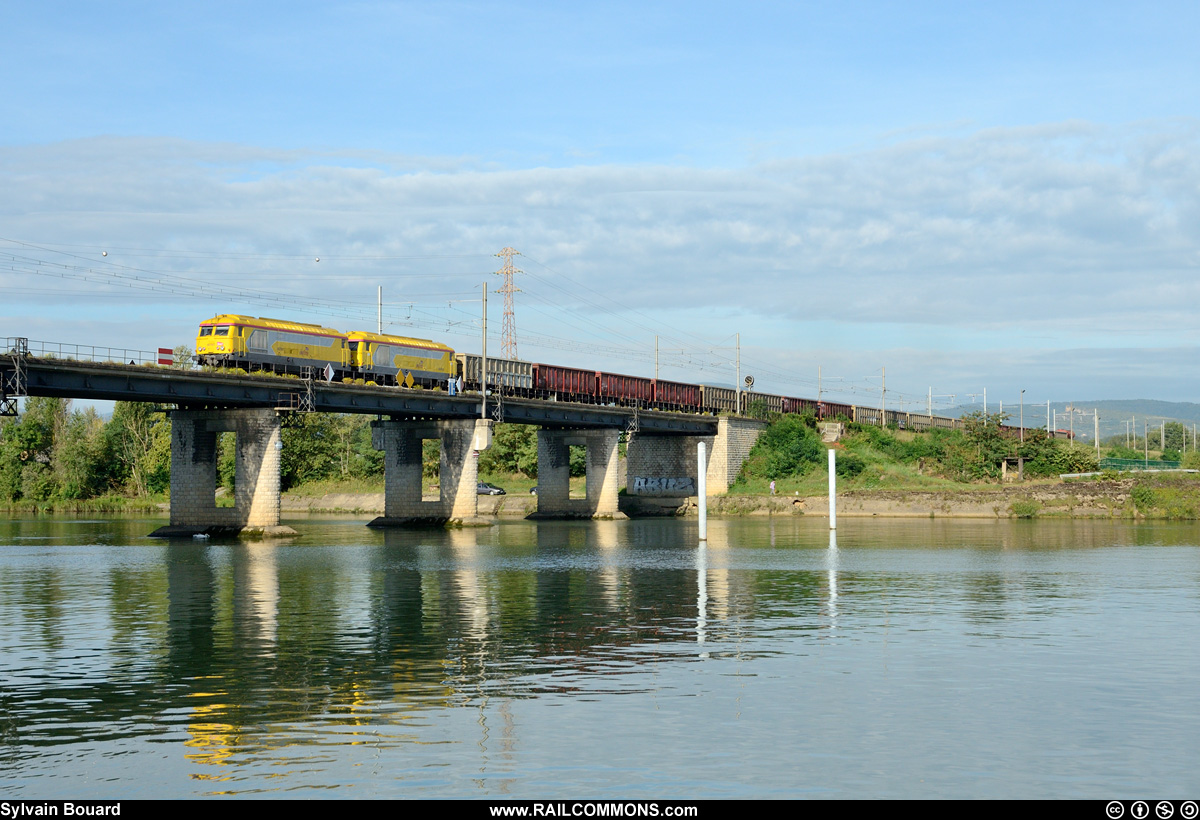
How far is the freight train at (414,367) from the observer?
261ft

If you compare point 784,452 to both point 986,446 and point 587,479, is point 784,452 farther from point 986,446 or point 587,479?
point 587,479

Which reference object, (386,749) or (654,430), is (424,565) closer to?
(386,749)

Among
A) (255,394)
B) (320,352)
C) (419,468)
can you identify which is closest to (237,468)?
(255,394)

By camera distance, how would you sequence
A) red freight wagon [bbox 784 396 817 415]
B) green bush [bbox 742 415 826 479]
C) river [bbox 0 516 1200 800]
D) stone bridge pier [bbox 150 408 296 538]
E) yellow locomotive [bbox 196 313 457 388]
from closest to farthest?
river [bbox 0 516 1200 800], stone bridge pier [bbox 150 408 296 538], yellow locomotive [bbox 196 313 457 388], green bush [bbox 742 415 826 479], red freight wagon [bbox 784 396 817 415]

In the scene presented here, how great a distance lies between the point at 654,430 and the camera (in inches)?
4596

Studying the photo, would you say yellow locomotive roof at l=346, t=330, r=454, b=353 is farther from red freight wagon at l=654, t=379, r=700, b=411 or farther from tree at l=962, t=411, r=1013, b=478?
tree at l=962, t=411, r=1013, b=478

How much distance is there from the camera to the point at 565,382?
107 m

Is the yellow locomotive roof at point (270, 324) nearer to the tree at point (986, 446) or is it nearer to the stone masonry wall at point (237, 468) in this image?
the stone masonry wall at point (237, 468)

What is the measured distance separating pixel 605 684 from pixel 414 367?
7452 cm

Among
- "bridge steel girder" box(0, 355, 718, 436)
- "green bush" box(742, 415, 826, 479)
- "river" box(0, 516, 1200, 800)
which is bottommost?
"river" box(0, 516, 1200, 800)

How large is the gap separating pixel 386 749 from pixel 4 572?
1483 inches

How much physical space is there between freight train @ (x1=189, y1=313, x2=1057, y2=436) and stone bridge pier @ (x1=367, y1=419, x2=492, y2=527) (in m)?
3.73

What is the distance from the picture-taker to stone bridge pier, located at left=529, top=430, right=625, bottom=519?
109562mm

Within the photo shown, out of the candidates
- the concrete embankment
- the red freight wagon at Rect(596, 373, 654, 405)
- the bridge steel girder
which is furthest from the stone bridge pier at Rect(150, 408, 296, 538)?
the concrete embankment
